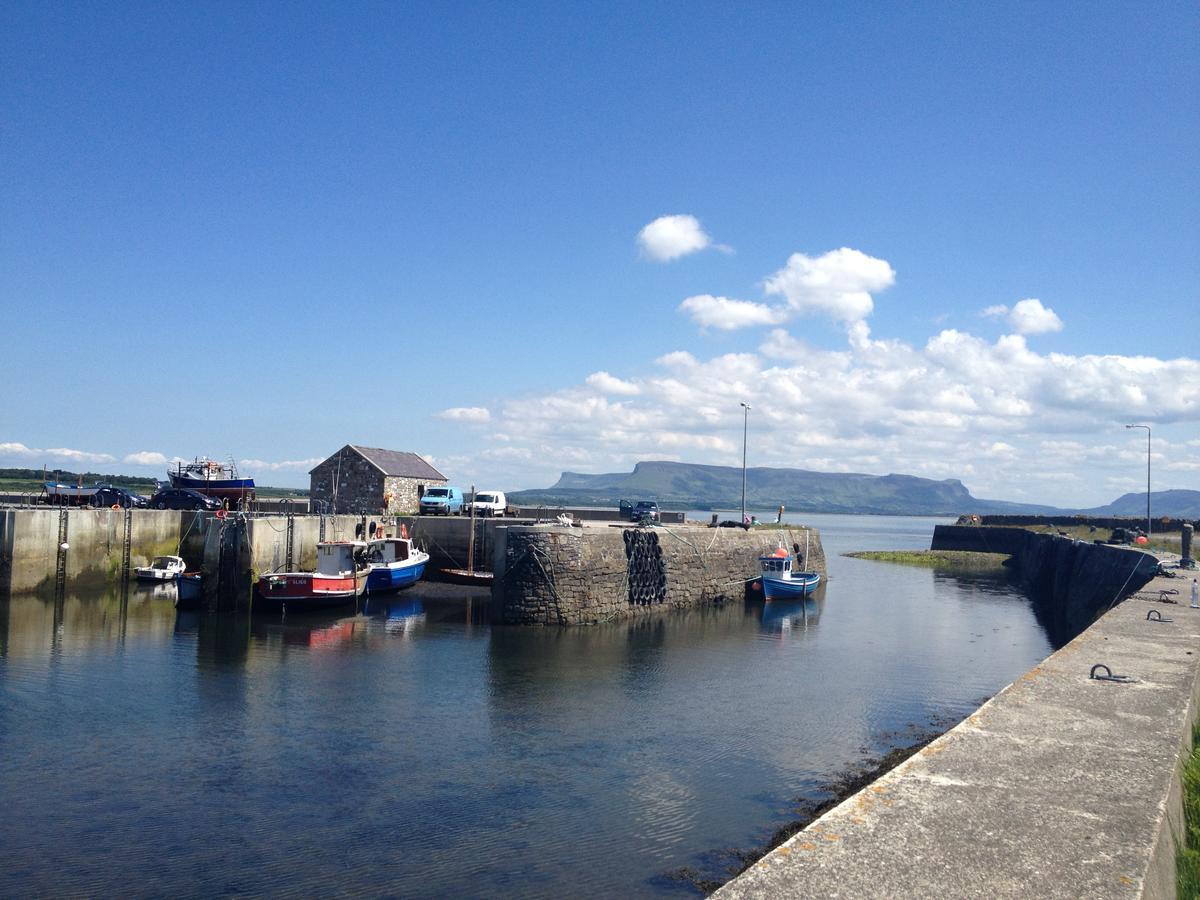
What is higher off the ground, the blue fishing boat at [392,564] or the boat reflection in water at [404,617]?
the blue fishing boat at [392,564]

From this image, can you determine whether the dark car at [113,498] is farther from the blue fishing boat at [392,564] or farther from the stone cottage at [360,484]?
the blue fishing boat at [392,564]

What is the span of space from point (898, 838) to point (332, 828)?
8.95 m

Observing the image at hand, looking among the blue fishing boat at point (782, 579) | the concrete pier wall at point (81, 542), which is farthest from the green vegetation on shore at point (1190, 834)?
the concrete pier wall at point (81, 542)

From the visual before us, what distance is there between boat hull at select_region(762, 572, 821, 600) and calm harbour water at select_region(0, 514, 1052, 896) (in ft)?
34.6

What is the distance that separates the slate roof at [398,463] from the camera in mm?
53969

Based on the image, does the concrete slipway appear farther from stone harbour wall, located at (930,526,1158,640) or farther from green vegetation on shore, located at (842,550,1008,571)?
green vegetation on shore, located at (842,550,1008,571)

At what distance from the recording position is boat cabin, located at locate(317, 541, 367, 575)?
37.2 metres

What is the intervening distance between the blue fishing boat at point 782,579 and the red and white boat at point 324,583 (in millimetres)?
19571

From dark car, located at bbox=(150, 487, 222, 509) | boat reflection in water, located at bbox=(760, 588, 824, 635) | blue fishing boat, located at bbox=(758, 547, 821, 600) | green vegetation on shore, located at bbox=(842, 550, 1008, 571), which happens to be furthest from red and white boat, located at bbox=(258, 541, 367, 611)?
green vegetation on shore, located at bbox=(842, 550, 1008, 571)

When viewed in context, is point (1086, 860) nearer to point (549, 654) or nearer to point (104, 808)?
point (104, 808)

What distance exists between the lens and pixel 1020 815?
692cm

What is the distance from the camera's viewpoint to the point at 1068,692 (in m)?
11.0

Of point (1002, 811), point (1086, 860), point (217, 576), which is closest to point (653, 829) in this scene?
point (1002, 811)

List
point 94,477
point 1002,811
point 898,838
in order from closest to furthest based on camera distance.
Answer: point 898,838
point 1002,811
point 94,477
